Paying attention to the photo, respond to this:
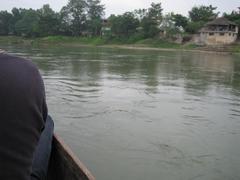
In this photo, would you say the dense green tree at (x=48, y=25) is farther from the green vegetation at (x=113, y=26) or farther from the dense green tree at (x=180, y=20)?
the dense green tree at (x=180, y=20)

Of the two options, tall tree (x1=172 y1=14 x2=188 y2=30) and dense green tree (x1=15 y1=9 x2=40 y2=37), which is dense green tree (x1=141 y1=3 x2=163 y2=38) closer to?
tall tree (x1=172 y1=14 x2=188 y2=30)

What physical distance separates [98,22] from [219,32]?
86.8ft

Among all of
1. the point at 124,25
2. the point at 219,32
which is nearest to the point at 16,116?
the point at 219,32

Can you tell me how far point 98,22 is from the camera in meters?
72.8

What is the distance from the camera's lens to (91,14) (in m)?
80.5

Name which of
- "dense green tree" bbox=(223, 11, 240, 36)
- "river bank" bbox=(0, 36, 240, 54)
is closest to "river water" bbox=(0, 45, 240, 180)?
"river bank" bbox=(0, 36, 240, 54)

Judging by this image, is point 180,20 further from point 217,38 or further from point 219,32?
point 219,32

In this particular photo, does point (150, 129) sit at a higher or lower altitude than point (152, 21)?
lower

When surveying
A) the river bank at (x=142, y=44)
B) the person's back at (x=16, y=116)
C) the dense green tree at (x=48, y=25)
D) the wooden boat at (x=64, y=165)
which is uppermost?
the dense green tree at (x=48, y=25)

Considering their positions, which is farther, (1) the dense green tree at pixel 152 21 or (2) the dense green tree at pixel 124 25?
(2) the dense green tree at pixel 124 25

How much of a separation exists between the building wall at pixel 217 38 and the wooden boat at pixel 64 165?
183ft

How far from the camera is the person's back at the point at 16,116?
180cm

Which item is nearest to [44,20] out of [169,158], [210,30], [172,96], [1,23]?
[1,23]

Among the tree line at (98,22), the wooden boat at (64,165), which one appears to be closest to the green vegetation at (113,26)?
the tree line at (98,22)
